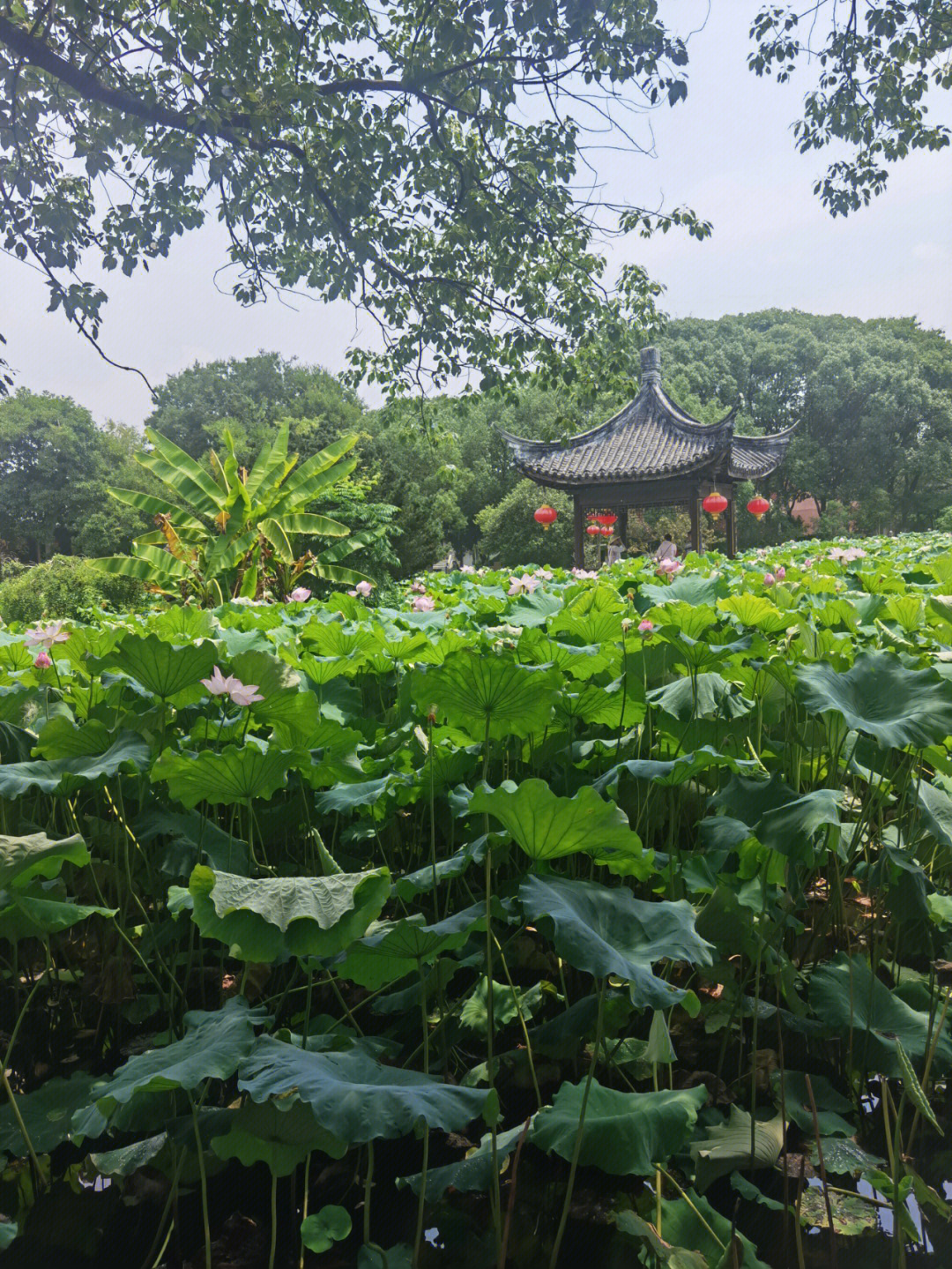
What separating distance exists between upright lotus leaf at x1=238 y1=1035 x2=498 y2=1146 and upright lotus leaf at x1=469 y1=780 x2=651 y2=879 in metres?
0.28

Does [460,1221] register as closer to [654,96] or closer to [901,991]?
[901,991]

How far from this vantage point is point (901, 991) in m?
1.44

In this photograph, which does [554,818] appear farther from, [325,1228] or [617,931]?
[325,1228]

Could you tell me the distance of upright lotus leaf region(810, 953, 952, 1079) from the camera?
128cm

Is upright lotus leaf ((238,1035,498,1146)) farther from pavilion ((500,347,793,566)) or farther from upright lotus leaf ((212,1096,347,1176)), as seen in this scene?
pavilion ((500,347,793,566))

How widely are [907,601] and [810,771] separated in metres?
0.74

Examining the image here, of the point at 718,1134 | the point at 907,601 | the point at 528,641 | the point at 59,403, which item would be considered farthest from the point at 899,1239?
the point at 59,403

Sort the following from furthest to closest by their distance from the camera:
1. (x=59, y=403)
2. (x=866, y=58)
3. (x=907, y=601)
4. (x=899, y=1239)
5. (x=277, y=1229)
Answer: (x=59, y=403), (x=866, y=58), (x=907, y=601), (x=277, y=1229), (x=899, y=1239)

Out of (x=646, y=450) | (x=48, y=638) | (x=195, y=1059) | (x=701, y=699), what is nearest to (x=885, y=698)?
(x=701, y=699)

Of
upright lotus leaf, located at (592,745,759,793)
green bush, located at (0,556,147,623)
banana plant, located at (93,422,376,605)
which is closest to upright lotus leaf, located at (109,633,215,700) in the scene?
upright lotus leaf, located at (592,745,759,793)

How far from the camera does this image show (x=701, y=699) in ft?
5.17

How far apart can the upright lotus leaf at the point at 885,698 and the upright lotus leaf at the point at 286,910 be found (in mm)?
679

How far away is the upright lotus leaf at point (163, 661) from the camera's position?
1.46m

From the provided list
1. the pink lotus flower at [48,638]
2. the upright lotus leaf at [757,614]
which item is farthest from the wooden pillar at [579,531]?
the pink lotus flower at [48,638]
